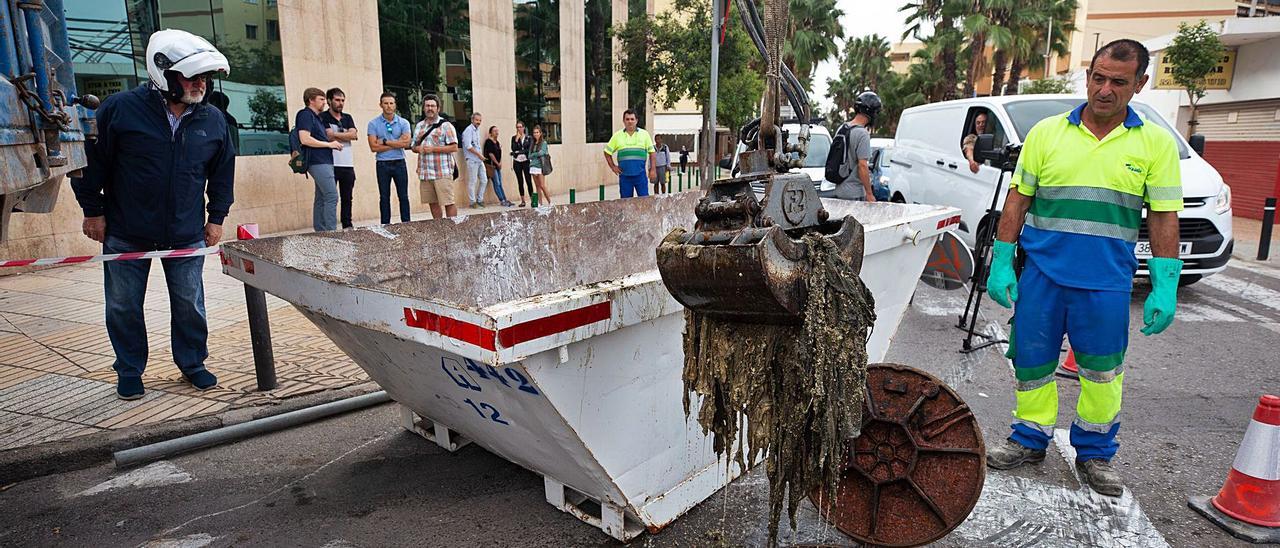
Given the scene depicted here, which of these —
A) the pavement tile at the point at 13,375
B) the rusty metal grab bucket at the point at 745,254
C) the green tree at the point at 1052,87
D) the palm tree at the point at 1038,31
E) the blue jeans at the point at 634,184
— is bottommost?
the pavement tile at the point at 13,375

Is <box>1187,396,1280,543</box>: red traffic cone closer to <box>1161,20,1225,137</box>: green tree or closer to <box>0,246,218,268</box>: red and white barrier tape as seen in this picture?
<box>0,246,218,268</box>: red and white barrier tape

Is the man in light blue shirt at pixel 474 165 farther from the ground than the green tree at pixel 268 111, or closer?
closer

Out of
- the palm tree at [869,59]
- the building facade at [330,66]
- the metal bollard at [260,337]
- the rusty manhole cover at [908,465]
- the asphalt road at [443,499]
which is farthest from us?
the palm tree at [869,59]

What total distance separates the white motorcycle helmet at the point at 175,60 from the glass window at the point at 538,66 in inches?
526

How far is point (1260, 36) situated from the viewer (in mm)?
14898

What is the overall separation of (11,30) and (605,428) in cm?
262

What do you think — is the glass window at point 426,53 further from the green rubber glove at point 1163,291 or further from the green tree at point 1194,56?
the green tree at point 1194,56

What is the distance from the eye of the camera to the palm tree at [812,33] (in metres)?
35.9

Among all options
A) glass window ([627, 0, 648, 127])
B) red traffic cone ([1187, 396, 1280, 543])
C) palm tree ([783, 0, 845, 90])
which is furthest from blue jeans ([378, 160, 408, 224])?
palm tree ([783, 0, 845, 90])

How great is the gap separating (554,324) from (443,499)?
152 centimetres

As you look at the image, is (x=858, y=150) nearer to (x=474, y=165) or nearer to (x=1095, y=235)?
(x=1095, y=235)

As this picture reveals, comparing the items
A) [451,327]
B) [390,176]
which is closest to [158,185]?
[451,327]

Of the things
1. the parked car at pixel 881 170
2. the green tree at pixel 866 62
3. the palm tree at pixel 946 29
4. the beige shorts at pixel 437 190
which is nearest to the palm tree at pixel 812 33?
the palm tree at pixel 946 29

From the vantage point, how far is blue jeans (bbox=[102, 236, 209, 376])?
12.8 ft
